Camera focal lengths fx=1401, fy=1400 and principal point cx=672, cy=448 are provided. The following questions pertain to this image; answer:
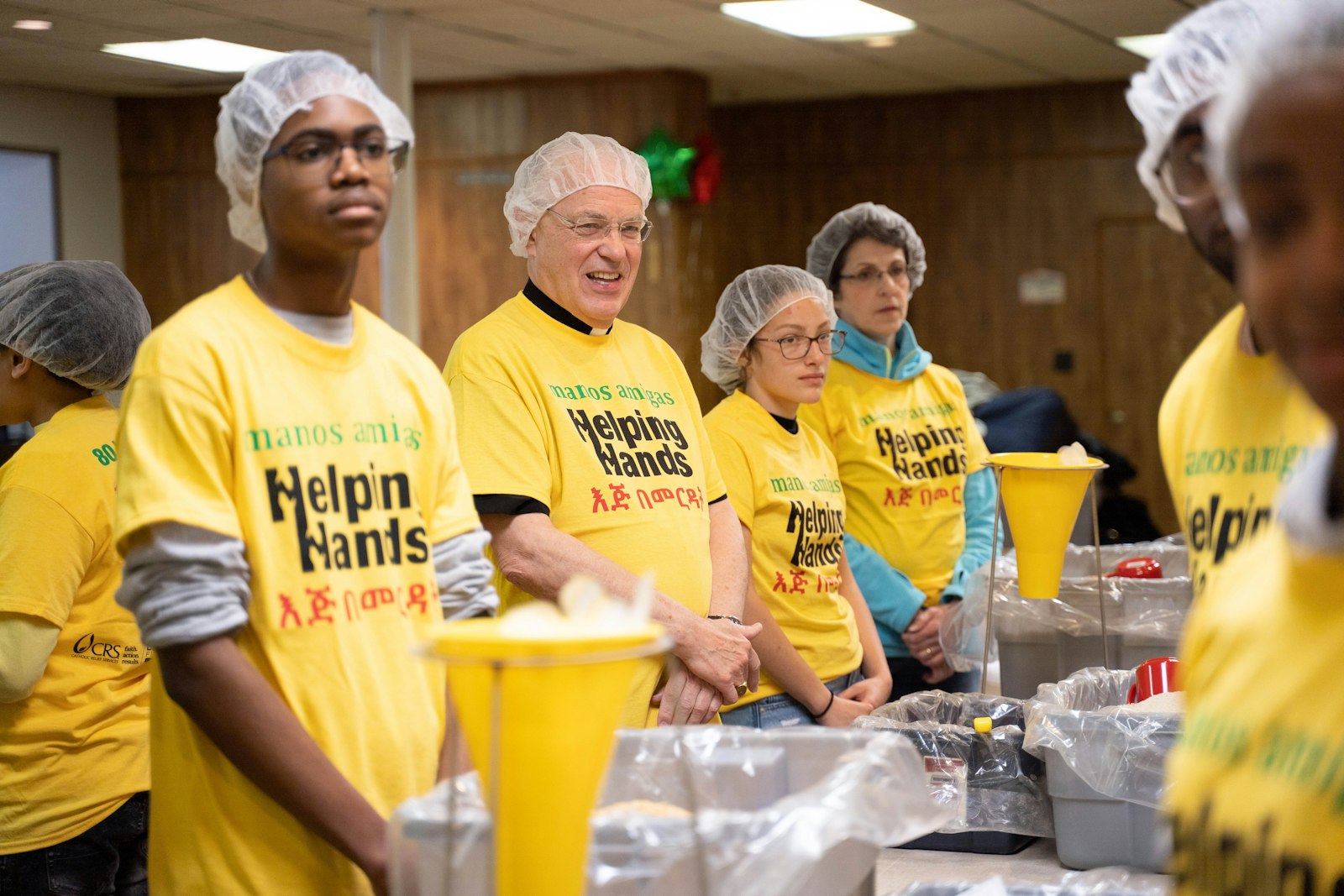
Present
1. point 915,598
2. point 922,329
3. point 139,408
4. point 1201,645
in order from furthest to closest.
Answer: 1. point 922,329
2. point 915,598
3. point 139,408
4. point 1201,645

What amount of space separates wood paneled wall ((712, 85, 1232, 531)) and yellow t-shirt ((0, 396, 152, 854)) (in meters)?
6.37

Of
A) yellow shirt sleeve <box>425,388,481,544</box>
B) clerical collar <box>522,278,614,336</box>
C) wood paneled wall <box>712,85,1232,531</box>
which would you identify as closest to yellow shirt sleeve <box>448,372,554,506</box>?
clerical collar <box>522,278,614,336</box>

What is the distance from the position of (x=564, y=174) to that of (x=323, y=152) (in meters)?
1.00

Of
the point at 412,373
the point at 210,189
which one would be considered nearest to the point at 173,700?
the point at 412,373

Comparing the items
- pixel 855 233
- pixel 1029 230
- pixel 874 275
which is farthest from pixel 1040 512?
pixel 1029 230

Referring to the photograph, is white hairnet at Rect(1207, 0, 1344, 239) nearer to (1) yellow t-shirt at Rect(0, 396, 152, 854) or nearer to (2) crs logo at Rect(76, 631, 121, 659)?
(1) yellow t-shirt at Rect(0, 396, 152, 854)

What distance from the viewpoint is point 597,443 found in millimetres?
2273

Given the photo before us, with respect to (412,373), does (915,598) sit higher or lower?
lower

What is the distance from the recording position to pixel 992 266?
8461 mm

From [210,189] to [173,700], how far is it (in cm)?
711

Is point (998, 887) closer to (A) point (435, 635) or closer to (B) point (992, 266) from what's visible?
(A) point (435, 635)

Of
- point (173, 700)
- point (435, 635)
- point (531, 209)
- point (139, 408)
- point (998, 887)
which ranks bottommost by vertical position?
point (998, 887)

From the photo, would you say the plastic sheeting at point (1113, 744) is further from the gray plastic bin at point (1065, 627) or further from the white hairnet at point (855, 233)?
the white hairnet at point (855, 233)

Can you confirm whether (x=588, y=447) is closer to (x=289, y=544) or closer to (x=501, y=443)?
(x=501, y=443)
